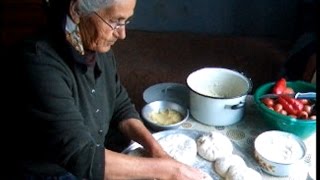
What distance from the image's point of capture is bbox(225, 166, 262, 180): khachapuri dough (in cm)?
121

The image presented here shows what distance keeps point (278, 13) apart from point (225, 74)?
216 cm

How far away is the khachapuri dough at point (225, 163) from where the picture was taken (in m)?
1.26

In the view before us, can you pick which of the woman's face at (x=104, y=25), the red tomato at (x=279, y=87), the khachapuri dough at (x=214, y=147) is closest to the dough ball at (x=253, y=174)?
the khachapuri dough at (x=214, y=147)

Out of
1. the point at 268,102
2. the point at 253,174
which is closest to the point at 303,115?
the point at 268,102

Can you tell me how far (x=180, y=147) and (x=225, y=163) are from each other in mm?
158

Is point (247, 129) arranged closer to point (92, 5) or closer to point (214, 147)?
point (214, 147)

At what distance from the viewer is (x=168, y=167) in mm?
1244

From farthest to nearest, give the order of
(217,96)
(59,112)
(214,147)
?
(217,96) < (214,147) < (59,112)

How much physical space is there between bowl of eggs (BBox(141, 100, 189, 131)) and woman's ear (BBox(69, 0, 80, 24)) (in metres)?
0.49

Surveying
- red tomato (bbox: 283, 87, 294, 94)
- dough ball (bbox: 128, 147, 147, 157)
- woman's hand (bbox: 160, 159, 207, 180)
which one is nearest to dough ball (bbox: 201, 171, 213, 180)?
woman's hand (bbox: 160, 159, 207, 180)

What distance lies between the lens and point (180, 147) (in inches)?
52.8

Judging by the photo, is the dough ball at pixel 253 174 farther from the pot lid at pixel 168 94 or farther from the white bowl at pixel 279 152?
the pot lid at pixel 168 94

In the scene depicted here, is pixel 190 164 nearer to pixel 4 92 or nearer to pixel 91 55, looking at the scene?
pixel 91 55

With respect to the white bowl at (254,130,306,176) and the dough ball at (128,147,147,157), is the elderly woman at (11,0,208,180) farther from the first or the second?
the white bowl at (254,130,306,176)
